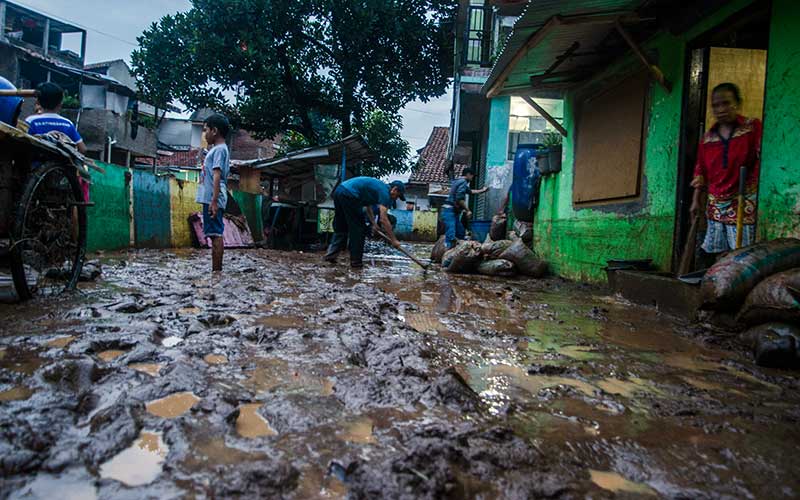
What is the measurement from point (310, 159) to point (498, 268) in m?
6.96

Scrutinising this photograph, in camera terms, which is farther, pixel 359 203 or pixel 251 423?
pixel 359 203

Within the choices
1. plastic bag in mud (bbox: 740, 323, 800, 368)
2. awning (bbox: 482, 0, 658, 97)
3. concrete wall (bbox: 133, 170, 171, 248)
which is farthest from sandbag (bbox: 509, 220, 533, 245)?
concrete wall (bbox: 133, 170, 171, 248)

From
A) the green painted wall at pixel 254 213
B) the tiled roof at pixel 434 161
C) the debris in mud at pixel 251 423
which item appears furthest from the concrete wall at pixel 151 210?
the tiled roof at pixel 434 161

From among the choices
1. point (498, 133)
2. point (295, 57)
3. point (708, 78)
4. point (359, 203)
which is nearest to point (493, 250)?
point (359, 203)

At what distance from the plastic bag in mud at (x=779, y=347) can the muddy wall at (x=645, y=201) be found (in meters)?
2.04

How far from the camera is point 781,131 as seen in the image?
3029 millimetres

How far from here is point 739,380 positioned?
190 centimetres

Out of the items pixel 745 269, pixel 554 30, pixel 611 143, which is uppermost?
pixel 554 30

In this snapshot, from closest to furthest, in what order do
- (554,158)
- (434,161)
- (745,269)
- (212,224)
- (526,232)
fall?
(745,269) → (212,224) → (554,158) → (526,232) → (434,161)

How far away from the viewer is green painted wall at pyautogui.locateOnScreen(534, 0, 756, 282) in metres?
4.16

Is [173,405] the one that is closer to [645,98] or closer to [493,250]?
[645,98]

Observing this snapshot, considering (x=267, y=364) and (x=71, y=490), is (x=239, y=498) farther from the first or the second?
(x=267, y=364)

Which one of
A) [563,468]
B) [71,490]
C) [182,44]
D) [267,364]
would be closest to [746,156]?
[563,468]

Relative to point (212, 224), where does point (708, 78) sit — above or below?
above
